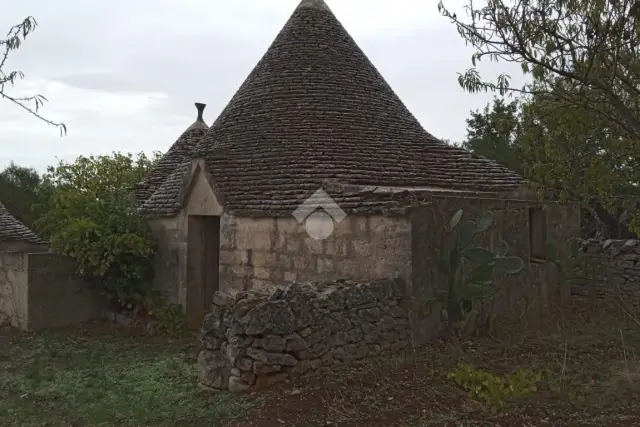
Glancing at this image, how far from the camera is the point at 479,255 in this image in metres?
7.15

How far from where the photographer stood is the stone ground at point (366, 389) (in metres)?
4.79

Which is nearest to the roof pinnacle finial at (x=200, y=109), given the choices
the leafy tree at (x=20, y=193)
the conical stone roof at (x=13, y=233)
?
the conical stone roof at (x=13, y=233)

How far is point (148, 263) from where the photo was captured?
10.6 metres

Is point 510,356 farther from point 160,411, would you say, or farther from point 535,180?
point 160,411

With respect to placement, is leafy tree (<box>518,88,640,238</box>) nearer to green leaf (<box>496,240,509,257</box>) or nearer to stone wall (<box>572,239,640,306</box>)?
green leaf (<box>496,240,509,257</box>)

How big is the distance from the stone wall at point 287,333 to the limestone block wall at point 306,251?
702 millimetres

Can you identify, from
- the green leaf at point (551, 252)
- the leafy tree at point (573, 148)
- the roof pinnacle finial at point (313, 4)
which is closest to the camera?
the leafy tree at point (573, 148)

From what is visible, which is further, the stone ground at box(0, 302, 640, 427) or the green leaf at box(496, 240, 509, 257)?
the green leaf at box(496, 240, 509, 257)

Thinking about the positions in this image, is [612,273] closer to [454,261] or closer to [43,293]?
[454,261]

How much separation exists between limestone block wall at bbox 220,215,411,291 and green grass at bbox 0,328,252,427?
146 cm

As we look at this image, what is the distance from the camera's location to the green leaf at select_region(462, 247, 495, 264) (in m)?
7.12

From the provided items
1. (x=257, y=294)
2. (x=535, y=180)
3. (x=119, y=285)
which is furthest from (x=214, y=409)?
(x=119, y=285)

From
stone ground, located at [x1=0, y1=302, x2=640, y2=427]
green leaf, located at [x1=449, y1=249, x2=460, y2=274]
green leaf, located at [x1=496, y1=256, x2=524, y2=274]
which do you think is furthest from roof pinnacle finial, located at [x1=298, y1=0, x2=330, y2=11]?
stone ground, located at [x1=0, y1=302, x2=640, y2=427]

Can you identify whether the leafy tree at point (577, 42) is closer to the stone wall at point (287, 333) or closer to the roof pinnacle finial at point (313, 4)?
the stone wall at point (287, 333)
